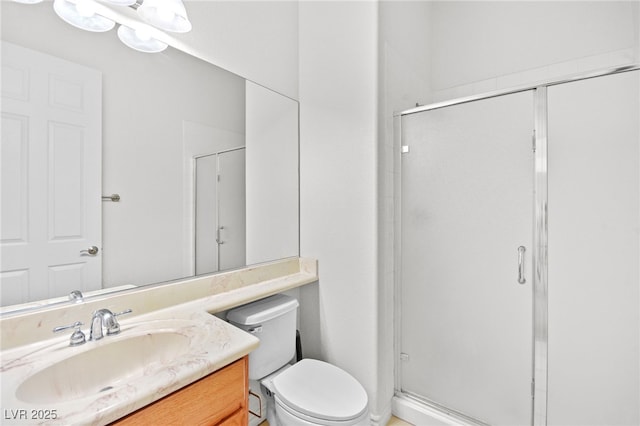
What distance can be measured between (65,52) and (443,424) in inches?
92.6

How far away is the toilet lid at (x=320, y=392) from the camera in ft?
4.17

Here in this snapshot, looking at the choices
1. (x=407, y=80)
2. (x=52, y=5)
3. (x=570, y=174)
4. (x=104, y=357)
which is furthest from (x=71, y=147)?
(x=570, y=174)

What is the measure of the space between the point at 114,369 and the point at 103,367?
0.03 metres

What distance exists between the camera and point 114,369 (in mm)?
947

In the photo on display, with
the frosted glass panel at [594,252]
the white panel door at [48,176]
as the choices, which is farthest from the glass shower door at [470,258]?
the white panel door at [48,176]

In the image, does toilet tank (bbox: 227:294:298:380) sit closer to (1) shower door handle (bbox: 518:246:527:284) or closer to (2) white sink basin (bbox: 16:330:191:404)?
(2) white sink basin (bbox: 16:330:191:404)

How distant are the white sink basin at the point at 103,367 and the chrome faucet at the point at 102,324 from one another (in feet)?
0.08

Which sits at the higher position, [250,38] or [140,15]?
[250,38]

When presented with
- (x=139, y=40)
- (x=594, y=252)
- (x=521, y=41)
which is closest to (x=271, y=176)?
(x=139, y=40)

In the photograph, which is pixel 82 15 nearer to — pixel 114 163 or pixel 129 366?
pixel 114 163

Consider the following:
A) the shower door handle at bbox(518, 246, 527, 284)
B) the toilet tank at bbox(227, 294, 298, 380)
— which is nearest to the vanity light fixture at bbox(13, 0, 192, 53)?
the toilet tank at bbox(227, 294, 298, 380)

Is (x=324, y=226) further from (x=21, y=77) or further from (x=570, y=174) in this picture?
(x=21, y=77)

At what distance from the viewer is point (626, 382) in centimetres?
131

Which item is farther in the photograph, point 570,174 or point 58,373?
point 570,174
